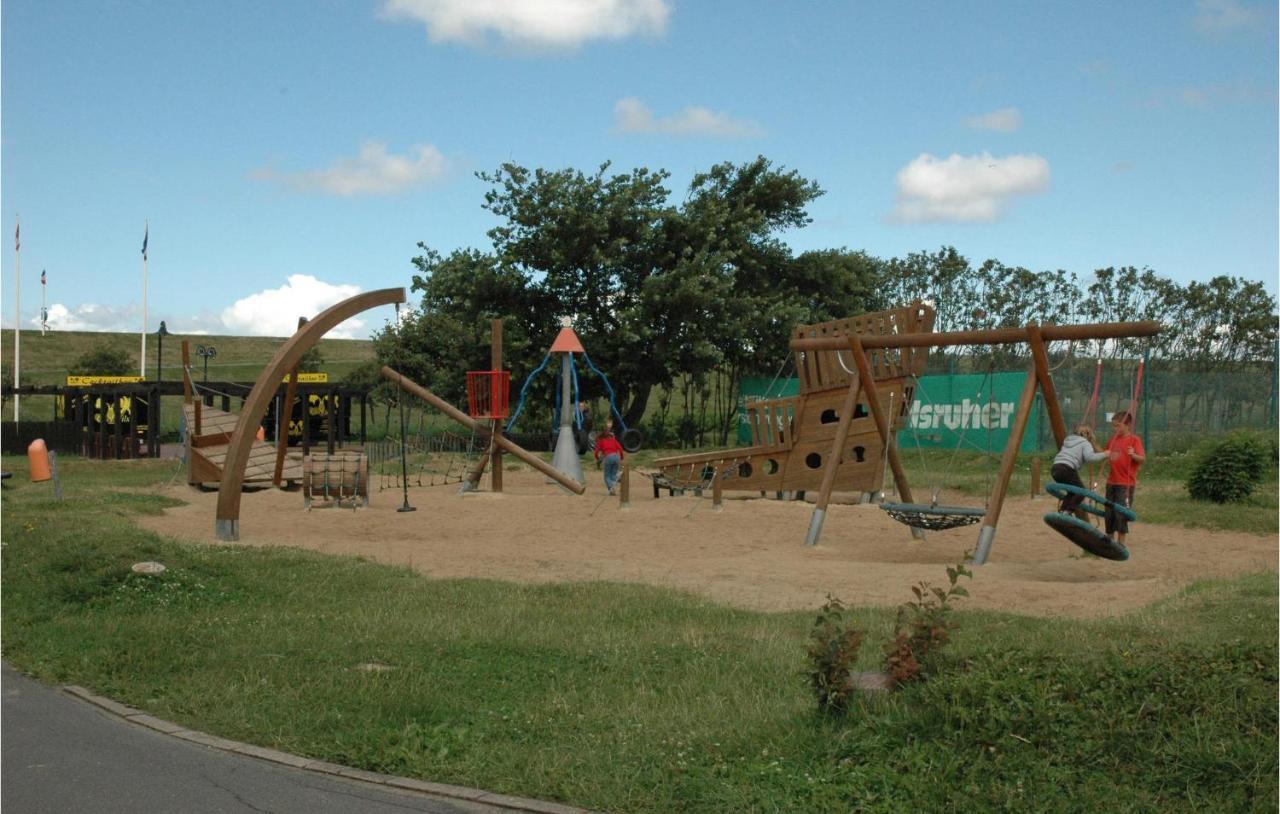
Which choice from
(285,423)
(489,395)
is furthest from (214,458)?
(489,395)

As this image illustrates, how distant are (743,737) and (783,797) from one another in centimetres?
69

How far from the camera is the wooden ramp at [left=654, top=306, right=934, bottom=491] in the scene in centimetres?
1734

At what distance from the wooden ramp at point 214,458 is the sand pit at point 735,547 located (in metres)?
1.17

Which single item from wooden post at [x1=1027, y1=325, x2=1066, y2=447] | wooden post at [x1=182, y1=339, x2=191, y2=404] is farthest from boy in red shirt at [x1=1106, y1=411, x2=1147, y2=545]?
wooden post at [x1=182, y1=339, x2=191, y2=404]

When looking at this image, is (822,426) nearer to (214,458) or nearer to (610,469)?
(610,469)

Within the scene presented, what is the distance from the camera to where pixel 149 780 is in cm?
561

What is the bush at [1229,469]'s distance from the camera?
1833 centimetres

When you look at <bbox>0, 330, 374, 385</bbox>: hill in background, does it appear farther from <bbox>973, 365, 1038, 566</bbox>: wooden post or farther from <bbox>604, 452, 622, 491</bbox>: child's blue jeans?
<bbox>973, 365, 1038, 566</bbox>: wooden post

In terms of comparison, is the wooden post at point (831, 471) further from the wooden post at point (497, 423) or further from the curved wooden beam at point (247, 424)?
the wooden post at point (497, 423)

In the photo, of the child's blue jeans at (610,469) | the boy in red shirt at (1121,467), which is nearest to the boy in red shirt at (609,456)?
the child's blue jeans at (610,469)

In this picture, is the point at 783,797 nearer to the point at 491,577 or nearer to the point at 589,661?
the point at 589,661

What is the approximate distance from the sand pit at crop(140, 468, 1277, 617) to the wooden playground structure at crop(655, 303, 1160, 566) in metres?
0.52

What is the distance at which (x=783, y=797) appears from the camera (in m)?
5.09

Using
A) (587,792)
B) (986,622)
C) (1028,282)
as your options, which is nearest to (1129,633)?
(986,622)
